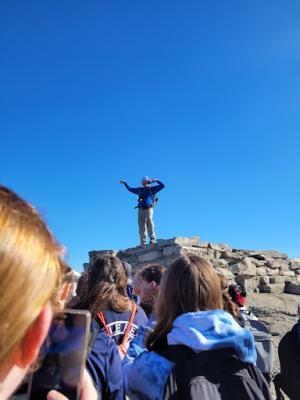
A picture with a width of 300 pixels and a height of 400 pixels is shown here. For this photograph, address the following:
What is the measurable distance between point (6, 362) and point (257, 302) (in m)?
8.48

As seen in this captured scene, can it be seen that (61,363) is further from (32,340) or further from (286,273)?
(286,273)

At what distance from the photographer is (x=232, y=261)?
32.7 feet

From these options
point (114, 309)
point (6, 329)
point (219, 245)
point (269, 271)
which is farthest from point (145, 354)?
point (269, 271)

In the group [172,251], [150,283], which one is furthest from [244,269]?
[150,283]

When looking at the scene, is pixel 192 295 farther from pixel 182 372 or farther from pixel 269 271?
pixel 269 271

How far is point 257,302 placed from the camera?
339 inches

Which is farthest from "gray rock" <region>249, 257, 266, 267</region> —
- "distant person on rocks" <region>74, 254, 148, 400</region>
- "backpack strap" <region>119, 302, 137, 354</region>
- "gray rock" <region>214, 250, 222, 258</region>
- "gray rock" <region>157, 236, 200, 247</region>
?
"backpack strap" <region>119, 302, 137, 354</region>

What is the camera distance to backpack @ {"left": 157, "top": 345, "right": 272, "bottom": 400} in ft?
5.49

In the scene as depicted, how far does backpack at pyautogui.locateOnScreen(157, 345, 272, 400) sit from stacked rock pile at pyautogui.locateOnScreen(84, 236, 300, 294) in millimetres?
6900

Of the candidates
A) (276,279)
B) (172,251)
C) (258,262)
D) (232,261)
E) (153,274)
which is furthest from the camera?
(258,262)

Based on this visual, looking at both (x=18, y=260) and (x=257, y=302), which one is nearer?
(x=18, y=260)

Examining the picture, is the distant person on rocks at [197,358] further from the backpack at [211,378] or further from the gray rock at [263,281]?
the gray rock at [263,281]

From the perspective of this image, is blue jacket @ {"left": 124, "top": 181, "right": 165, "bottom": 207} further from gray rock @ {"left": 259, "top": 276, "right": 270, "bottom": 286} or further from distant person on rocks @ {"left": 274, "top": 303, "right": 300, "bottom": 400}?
distant person on rocks @ {"left": 274, "top": 303, "right": 300, "bottom": 400}

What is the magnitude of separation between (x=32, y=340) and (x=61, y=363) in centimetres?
39
